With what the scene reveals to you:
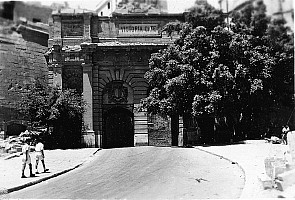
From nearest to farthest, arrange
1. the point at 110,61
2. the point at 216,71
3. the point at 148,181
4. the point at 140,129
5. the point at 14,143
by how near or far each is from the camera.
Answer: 1. the point at 148,181
2. the point at 216,71
3. the point at 14,143
4. the point at 140,129
5. the point at 110,61

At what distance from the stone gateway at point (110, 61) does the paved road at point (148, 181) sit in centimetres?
1073

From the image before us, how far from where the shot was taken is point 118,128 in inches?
1148

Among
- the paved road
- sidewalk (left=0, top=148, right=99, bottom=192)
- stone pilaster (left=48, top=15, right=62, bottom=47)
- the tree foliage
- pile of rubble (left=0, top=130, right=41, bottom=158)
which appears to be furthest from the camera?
stone pilaster (left=48, top=15, right=62, bottom=47)

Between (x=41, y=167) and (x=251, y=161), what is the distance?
816 centimetres

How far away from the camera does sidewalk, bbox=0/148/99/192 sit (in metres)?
13.1

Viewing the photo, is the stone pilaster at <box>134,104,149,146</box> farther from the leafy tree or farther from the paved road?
the paved road

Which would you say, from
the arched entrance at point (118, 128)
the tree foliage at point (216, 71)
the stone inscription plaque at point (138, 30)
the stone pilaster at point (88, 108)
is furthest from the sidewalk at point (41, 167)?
the stone inscription plaque at point (138, 30)

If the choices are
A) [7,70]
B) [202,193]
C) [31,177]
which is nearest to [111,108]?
[7,70]

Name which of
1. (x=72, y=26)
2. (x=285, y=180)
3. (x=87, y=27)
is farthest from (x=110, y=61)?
(x=285, y=180)

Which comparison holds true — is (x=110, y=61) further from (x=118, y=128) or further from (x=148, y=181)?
(x=148, y=181)

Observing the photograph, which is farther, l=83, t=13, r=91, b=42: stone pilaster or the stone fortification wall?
l=83, t=13, r=91, b=42: stone pilaster

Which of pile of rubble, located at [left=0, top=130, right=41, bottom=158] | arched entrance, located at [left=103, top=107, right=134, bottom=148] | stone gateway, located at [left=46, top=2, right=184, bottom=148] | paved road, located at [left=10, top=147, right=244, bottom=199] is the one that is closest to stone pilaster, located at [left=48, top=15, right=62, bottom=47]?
stone gateway, located at [left=46, top=2, right=184, bottom=148]

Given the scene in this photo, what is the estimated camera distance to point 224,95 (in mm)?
22453

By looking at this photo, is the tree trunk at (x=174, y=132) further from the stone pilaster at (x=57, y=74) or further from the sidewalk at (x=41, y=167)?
the stone pilaster at (x=57, y=74)
